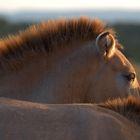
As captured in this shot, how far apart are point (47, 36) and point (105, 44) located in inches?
20.2

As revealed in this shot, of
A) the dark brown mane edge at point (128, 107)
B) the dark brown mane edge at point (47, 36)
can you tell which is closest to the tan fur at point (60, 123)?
the dark brown mane edge at point (128, 107)

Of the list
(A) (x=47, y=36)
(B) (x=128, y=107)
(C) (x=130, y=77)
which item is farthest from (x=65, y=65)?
(B) (x=128, y=107)

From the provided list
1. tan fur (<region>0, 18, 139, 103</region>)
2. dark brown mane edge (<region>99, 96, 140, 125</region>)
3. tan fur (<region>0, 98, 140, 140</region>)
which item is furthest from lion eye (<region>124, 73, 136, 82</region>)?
tan fur (<region>0, 98, 140, 140</region>)

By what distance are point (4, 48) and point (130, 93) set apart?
3.94 ft

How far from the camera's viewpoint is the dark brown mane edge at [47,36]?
215 inches

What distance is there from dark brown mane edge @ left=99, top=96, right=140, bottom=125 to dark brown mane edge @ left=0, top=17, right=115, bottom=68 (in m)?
1.44

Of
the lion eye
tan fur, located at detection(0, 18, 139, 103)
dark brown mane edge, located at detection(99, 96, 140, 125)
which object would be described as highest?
dark brown mane edge, located at detection(99, 96, 140, 125)

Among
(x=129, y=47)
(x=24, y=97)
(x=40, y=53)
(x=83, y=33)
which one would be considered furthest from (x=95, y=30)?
(x=129, y=47)

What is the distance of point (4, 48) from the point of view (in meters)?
5.46

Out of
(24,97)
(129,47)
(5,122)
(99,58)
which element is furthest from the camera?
(129,47)

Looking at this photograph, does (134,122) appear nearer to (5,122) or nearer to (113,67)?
(5,122)

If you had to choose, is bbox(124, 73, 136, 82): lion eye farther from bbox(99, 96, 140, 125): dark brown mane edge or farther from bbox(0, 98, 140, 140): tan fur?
bbox(0, 98, 140, 140): tan fur

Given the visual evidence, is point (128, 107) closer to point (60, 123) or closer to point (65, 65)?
point (60, 123)

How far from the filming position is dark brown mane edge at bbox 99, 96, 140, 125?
409 cm
